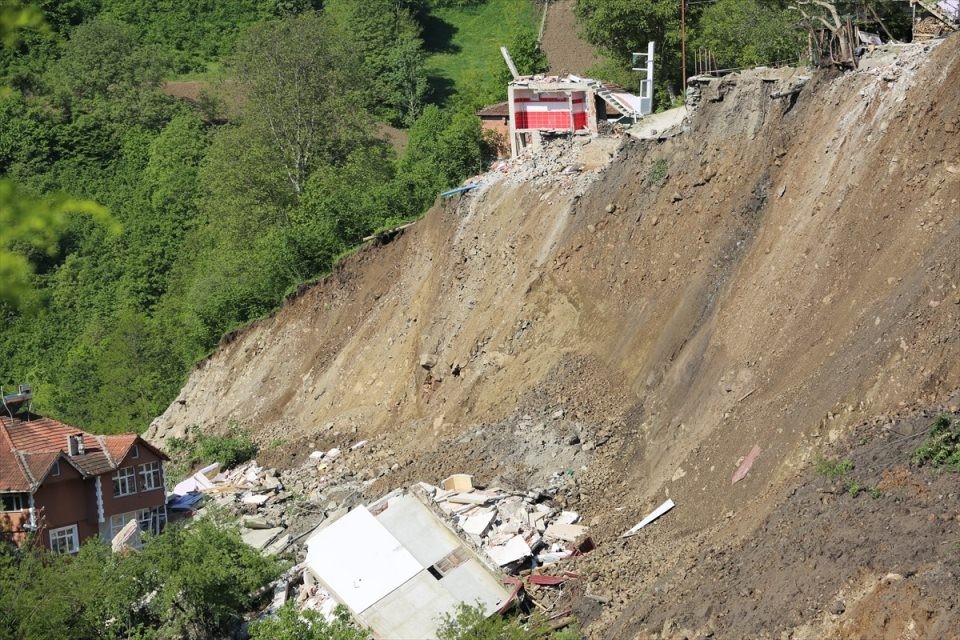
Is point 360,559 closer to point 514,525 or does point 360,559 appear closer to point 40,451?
point 514,525

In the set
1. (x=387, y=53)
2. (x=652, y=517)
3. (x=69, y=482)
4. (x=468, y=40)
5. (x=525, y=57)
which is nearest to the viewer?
(x=652, y=517)

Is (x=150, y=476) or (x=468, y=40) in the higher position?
(x=468, y=40)

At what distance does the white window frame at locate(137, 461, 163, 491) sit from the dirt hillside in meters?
2.81

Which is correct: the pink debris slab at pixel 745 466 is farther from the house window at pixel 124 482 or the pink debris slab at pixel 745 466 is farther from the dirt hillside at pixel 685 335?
the house window at pixel 124 482

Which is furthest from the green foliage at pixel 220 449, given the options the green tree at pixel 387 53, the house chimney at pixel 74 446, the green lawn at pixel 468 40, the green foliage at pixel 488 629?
the green lawn at pixel 468 40

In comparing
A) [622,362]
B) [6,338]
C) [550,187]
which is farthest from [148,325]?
[622,362]

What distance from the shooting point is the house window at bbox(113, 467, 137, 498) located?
32.3 metres

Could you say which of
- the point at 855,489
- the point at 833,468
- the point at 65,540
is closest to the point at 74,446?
the point at 65,540

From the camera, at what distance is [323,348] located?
119 ft

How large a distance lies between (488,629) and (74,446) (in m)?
16.0

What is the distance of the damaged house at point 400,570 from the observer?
73.3 ft

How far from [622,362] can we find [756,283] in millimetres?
3321

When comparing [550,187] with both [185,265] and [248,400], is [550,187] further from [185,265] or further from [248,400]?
[185,265]

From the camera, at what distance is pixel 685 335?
2650cm
